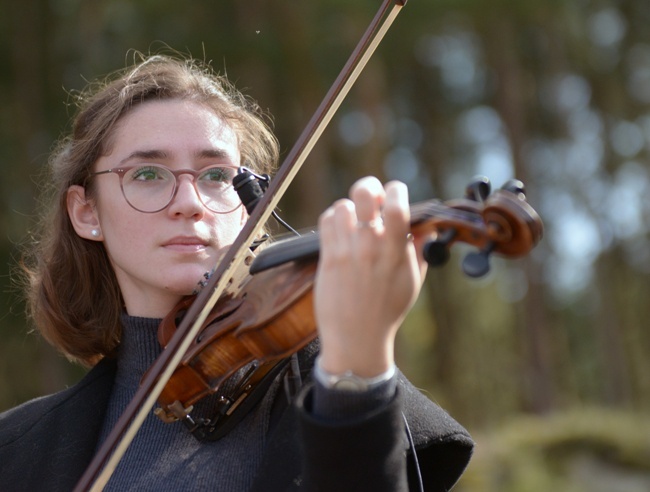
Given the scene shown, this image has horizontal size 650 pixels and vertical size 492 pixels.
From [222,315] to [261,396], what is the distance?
0.23m

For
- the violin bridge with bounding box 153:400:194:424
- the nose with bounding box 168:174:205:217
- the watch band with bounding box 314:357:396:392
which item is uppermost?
the nose with bounding box 168:174:205:217

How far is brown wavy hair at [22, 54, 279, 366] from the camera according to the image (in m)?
2.60

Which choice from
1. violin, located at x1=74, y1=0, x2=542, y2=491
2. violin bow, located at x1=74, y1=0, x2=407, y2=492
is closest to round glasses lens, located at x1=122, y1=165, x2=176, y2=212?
violin, located at x1=74, y1=0, x2=542, y2=491

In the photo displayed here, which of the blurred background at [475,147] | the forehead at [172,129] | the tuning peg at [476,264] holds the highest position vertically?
the blurred background at [475,147]

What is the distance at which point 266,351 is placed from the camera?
6.37 ft

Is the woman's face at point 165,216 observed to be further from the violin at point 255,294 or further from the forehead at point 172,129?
the violin at point 255,294

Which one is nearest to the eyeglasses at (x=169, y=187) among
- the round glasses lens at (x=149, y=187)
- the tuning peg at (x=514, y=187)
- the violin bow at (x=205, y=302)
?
the round glasses lens at (x=149, y=187)

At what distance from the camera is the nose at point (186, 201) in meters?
2.33

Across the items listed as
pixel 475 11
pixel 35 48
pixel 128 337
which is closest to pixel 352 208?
pixel 128 337

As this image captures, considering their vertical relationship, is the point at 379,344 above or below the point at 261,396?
above

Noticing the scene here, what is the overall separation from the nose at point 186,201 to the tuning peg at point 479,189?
35.3 inches

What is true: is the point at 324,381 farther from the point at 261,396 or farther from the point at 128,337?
the point at 128,337

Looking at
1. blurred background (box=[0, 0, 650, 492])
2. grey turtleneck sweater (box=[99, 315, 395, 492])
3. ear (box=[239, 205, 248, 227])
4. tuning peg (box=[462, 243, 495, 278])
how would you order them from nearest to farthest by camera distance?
tuning peg (box=[462, 243, 495, 278])
grey turtleneck sweater (box=[99, 315, 395, 492])
ear (box=[239, 205, 248, 227])
blurred background (box=[0, 0, 650, 492])

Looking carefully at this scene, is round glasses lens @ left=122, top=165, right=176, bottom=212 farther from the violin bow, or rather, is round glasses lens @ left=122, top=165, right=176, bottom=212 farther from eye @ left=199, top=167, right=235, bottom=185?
the violin bow
